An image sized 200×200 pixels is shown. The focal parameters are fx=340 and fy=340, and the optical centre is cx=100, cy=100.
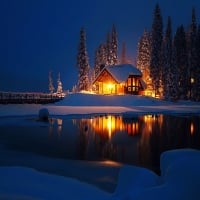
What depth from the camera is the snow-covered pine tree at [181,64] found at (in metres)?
69.8

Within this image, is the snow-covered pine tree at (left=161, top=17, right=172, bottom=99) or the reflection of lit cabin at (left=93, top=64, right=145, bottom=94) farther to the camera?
the snow-covered pine tree at (left=161, top=17, right=172, bottom=99)

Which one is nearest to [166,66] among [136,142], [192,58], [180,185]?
[192,58]

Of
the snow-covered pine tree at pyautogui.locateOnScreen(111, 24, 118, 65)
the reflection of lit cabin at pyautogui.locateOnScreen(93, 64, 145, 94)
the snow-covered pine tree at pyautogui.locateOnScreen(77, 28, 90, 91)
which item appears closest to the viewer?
the reflection of lit cabin at pyautogui.locateOnScreen(93, 64, 145, 94)

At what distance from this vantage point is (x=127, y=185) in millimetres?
9406

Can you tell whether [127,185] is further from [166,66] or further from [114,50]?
[114,50]

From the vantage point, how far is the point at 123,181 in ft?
32.5

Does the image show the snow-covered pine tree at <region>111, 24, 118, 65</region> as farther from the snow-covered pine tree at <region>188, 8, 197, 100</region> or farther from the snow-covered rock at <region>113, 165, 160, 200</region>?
the snow-covered rock at <region>113, 165, 160, 200</region>

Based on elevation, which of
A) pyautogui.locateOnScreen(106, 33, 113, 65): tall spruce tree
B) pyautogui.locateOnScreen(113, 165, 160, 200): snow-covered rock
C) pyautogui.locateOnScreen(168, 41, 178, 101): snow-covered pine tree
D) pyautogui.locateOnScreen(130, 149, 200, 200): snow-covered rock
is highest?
pyautogui.locateOnScreen(106, 33, 113, 65): tall spruce tree

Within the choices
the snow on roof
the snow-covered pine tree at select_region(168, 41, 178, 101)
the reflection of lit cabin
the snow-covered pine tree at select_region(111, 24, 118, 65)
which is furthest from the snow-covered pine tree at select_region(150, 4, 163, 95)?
the snow-covered pine tree at select_region(111, 24, 118, 65)

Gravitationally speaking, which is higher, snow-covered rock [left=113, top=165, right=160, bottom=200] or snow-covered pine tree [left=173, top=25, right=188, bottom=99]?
snow-covered pine tree [left=173, top=25, right=188, bottom=99]

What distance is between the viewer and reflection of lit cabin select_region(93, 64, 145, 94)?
66000mm

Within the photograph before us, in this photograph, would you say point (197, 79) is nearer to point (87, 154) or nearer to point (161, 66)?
point (161, 66)

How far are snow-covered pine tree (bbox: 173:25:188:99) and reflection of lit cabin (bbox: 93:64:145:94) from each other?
27.3ft

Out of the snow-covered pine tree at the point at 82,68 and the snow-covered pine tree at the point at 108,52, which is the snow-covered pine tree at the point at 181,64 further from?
the snow-covered pine tree at the point at 82,68
